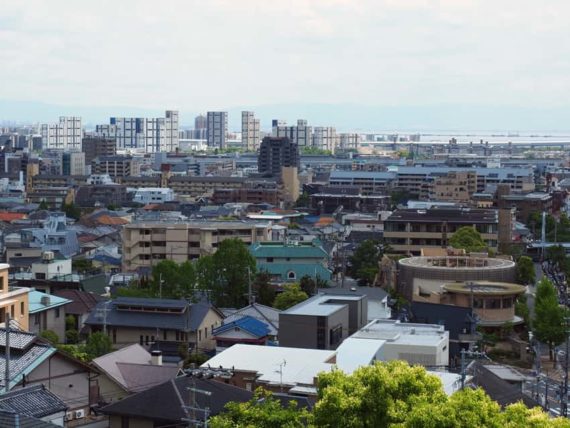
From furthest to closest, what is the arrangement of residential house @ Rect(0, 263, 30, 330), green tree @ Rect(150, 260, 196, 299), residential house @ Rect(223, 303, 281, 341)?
1. green tree @ Rect(150, 260, 196, 299)
2. residential house @ Rect(223, 303, 281, 341)
3. residential house @ Rect(0, 263, 30, 330)

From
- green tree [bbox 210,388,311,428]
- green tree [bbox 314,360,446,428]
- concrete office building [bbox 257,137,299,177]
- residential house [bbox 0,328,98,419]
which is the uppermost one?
concrete office building [bbox 257,137,299,177]

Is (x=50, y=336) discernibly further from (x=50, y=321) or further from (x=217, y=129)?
(x=217, y=129)

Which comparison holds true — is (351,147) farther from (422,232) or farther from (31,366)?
(31,366)

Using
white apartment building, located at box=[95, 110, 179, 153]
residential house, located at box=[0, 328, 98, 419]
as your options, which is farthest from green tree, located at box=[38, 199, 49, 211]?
white apartment building, located at box=[95, 110, 179, 153]

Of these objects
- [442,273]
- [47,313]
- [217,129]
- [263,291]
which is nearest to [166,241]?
[263,291]

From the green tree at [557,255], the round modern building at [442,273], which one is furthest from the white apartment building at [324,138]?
the round modern building at [442,273]

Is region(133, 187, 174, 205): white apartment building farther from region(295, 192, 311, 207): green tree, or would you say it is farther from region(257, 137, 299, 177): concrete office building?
region(257, 137, 299, 177): concrete office building
